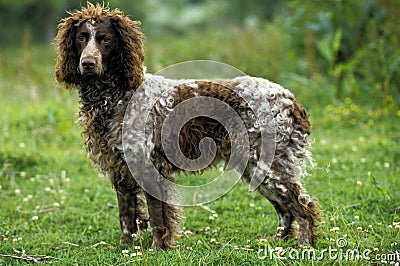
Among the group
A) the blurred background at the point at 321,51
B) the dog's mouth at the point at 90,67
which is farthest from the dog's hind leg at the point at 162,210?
the blurred background at the point at 321,51

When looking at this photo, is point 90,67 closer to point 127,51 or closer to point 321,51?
point 127,51

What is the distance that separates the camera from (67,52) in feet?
13.8

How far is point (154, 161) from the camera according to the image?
4.11 m

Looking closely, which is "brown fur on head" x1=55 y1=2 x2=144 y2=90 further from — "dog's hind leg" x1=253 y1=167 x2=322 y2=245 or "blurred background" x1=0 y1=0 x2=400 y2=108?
"blurred background" x1=0 y1=0 x2=400 y2=108

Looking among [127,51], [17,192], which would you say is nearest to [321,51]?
[127,51]

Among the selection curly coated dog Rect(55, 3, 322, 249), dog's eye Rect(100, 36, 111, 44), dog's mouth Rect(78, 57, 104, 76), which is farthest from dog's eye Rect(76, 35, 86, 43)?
dog's mouth Rect(78, 57, 104, 76)

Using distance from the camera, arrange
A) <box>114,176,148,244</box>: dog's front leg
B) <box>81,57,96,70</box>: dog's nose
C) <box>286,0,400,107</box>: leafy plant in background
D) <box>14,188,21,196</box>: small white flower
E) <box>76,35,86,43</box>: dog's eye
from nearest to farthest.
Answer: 1. <box>81,57,96,70</box>: dog's nose
2. <box>76,35,86,43</box>: dog's eye
3. <box>114,176,148,244</box>: dog's front leg
4. <box>14,188,21,196</box>: small white flower
5. <box>286,0,400,107</box>: leafy plant in background

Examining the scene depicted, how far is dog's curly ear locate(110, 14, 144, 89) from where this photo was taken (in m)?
A: 4.17

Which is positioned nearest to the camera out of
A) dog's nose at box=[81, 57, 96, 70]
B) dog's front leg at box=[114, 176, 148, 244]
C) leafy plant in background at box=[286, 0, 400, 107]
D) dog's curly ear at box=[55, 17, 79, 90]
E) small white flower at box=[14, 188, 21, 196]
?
dog's nose at box=[81, 57, 96, 70]

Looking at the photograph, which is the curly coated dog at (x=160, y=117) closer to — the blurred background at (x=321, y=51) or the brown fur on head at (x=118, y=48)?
the brown fur on head at (x=118, y=48)

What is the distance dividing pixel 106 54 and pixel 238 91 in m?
1.10

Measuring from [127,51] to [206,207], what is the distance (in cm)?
188

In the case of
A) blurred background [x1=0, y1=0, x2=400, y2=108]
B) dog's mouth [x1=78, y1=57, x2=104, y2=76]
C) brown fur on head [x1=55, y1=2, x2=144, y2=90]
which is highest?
blurred background [x1=0, y1=0, x2=400, y2=108]

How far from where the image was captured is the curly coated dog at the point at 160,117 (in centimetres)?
414
